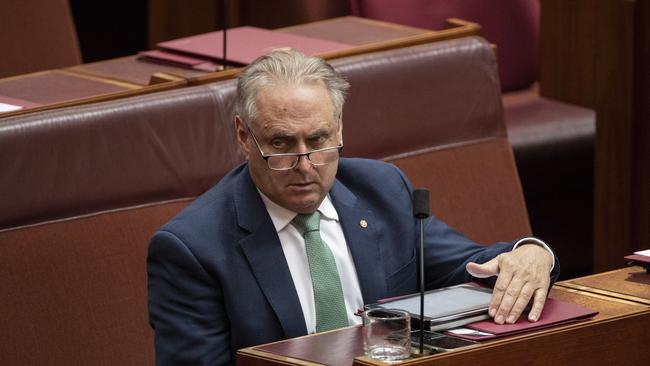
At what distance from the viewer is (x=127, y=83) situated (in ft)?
10.2

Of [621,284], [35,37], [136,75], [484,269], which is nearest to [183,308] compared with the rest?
[484,269]

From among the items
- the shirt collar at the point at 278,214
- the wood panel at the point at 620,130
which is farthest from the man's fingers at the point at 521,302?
the wood panel at the point at 620,130

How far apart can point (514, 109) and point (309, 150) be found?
1.97 metres

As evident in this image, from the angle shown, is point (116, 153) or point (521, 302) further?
point (116, 153)

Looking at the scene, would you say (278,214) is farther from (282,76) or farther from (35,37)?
(35,37)

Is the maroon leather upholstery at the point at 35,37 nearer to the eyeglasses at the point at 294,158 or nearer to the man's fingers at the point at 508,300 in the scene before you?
the eyeglasses at the point at 294,158

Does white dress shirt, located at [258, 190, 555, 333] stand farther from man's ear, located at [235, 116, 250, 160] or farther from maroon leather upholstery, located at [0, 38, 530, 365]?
maroon leather upholstery, located at [0, 38, 530, 365]

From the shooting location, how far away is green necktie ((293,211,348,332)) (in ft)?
7.64

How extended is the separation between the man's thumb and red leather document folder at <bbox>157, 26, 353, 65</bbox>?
1050 mm

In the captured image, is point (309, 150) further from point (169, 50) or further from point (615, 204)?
point (615, 204)

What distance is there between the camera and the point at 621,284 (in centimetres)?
235

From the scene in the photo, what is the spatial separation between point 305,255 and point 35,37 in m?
1.70

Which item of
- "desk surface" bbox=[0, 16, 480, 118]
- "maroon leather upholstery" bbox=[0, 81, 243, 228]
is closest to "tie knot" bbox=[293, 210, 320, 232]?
"maroon leather upholstery" bbox=[0, 81, 243, 228]

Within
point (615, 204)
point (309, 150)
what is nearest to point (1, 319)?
point (309, 150)
